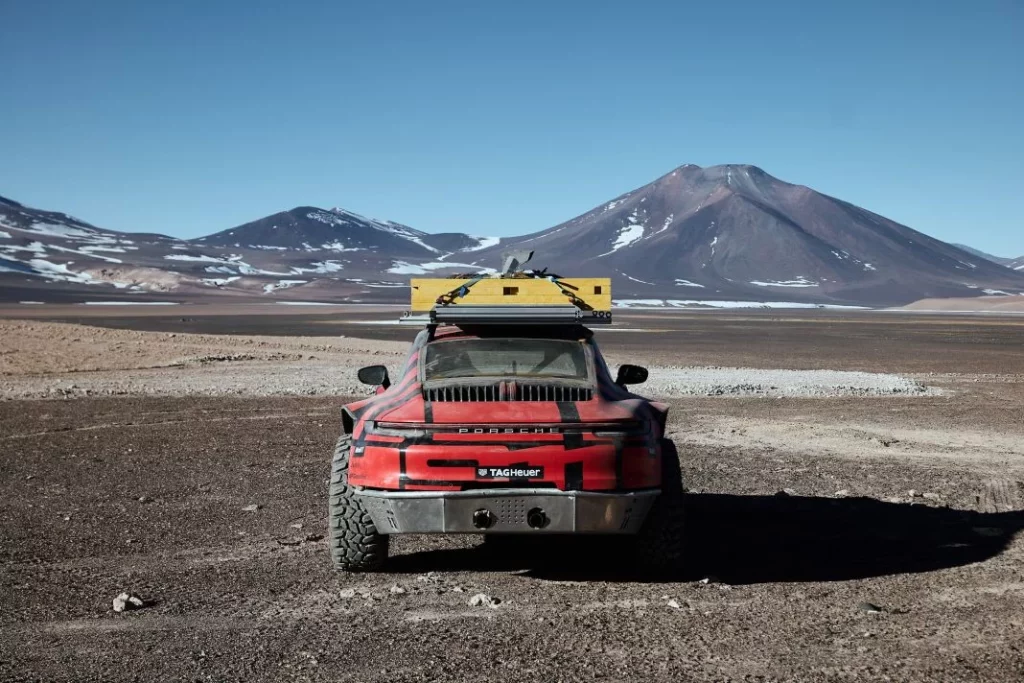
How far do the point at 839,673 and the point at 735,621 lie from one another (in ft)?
3.14

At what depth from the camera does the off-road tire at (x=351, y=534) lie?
7520 millimetres

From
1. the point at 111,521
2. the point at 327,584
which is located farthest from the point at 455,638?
the point at 111,521

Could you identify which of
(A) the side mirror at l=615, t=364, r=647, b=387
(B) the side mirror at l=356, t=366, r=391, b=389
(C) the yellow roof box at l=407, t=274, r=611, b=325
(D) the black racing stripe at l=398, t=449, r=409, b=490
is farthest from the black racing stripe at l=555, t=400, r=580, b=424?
(B) the side mirror at l=356, t=366, r=391, b=389

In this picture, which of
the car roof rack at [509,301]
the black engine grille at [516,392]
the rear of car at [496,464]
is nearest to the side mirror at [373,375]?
the car roof rack at [509,301]

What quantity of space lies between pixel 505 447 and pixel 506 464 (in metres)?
0.10

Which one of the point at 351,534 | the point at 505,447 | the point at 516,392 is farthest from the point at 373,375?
the point at 505,447

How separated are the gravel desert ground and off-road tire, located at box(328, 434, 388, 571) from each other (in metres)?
0.15

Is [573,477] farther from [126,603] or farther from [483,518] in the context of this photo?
[126,603]

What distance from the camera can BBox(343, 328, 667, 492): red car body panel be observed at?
6.98m

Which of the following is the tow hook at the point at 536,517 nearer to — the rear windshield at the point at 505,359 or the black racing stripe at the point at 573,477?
the black racing stripe at the point at 573,477

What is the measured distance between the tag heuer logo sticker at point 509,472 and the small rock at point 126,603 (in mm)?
1996

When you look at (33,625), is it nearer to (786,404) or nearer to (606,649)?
(606,649)

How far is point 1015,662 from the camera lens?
586 cm

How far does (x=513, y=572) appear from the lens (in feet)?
25.7
